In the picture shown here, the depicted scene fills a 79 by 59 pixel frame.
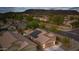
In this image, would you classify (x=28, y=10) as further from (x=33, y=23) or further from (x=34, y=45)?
(x=34, y=45)

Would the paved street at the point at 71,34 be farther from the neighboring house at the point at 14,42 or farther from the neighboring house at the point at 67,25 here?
the neighboring house at the point at 14,42

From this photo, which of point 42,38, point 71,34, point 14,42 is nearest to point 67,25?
point 71,34

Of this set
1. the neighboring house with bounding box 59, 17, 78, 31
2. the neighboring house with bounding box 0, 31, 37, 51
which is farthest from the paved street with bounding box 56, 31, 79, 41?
the neighboring house with bounding box 0, 31, 37, 51

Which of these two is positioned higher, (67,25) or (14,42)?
(67,25)

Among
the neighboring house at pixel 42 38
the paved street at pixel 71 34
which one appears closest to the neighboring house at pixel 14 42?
the neighboring house at pixel 42 38

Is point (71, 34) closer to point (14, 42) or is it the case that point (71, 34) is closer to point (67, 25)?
point (67, 25)
